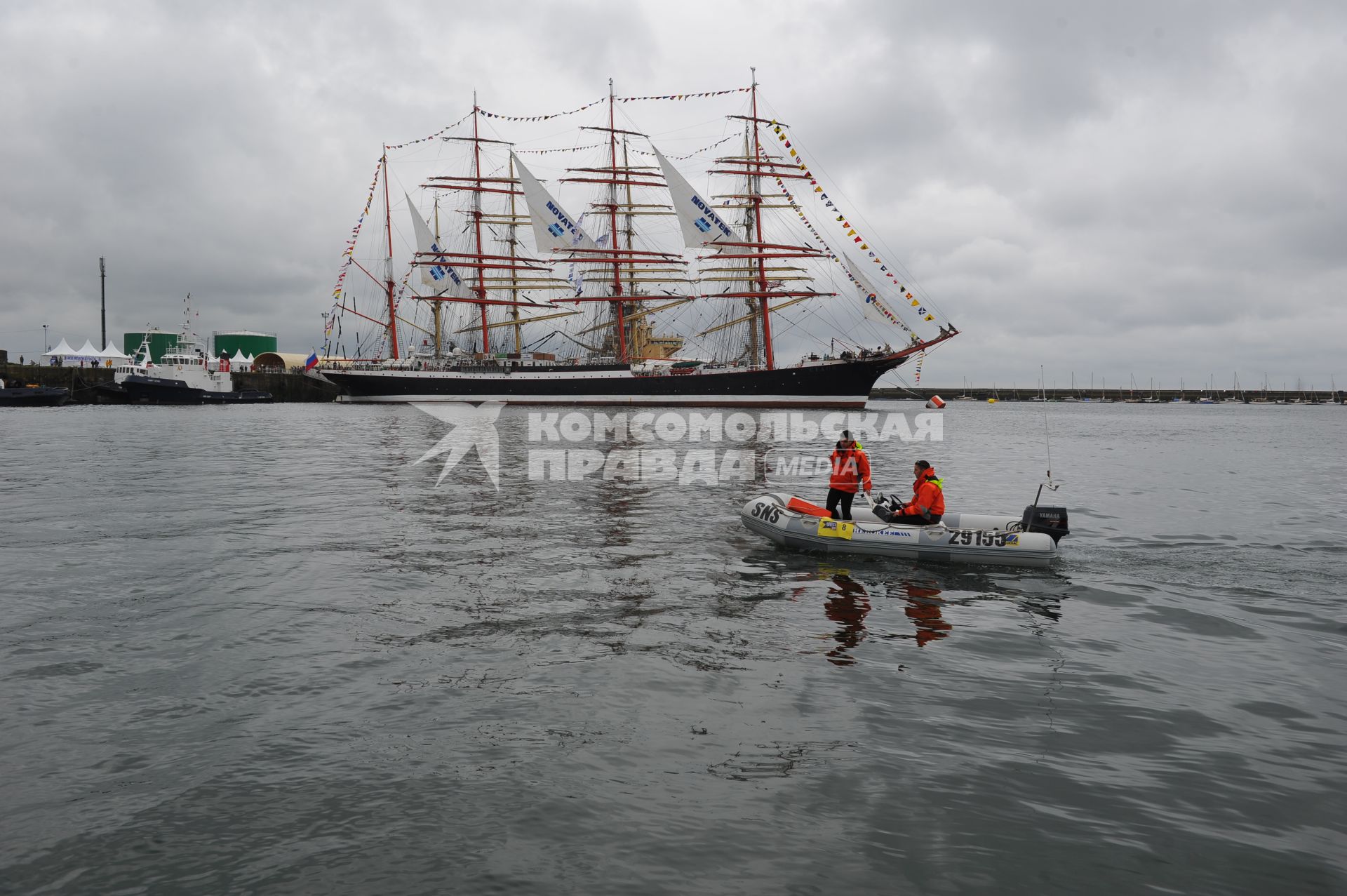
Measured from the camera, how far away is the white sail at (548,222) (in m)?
95.2

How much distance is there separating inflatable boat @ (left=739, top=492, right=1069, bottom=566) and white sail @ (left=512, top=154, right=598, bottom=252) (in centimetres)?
8384

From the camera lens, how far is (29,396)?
78.1 metres

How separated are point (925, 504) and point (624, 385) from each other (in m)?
79.7

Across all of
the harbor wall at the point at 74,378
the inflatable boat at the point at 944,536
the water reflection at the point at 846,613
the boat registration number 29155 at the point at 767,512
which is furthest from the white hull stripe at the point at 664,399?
the water reflection at the point at 846,613

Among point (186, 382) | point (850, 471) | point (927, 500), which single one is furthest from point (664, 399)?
point (927, 500)

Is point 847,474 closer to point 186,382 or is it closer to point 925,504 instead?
point 925,504

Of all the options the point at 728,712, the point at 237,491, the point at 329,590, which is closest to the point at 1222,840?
the point at 728,712

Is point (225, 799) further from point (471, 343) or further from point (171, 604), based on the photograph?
point (471, 343)

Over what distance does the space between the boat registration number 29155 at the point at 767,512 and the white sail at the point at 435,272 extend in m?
88.9

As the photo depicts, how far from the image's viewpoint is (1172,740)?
8.53 meters

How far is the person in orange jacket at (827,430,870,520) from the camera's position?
1778 cm

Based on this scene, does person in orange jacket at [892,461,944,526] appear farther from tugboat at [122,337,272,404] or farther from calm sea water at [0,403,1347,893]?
tugboat at [122,337,272,404]
